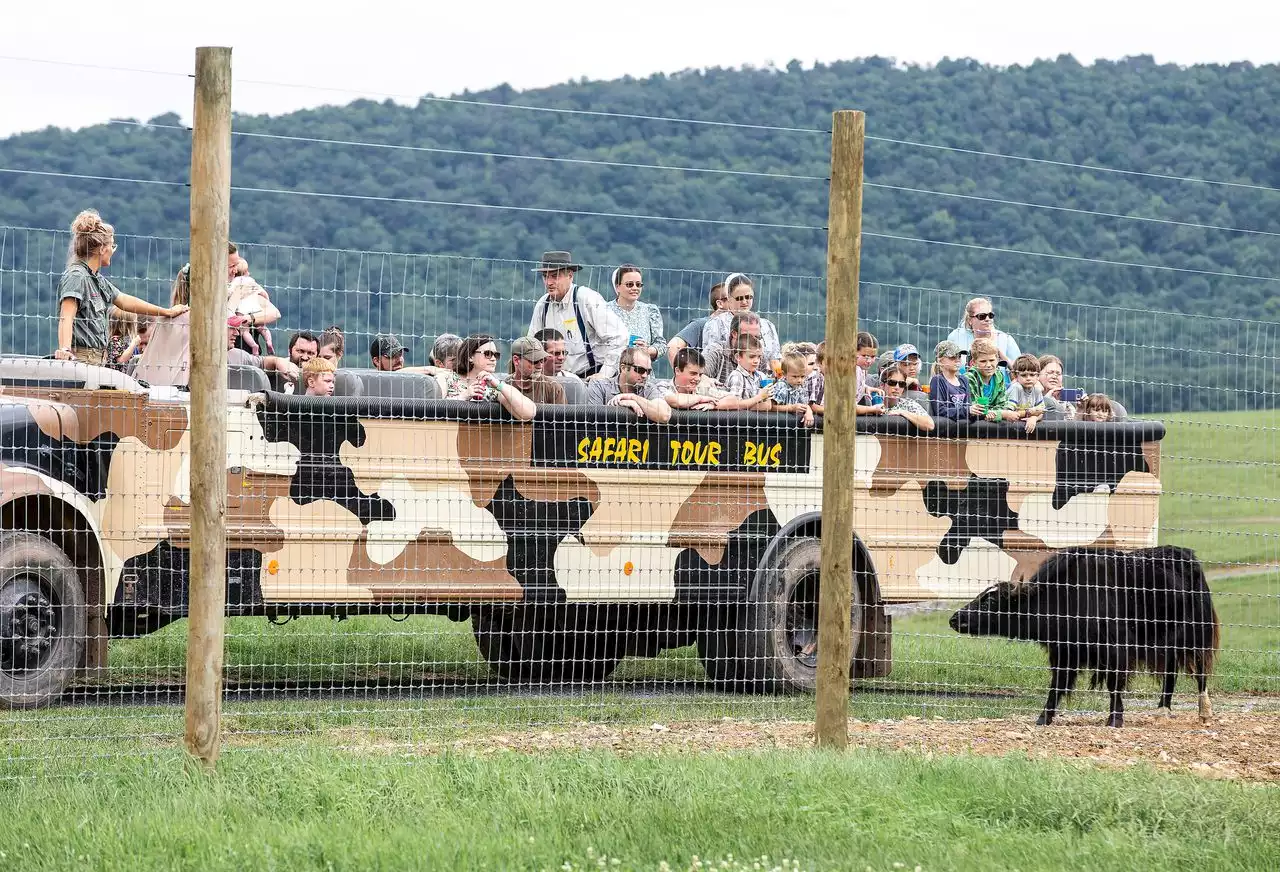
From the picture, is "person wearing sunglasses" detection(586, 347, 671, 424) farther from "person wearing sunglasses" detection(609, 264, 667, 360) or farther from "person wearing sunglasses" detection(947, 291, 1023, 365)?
"person wearing sunglasses" detection(947, 291, 1023, 365)

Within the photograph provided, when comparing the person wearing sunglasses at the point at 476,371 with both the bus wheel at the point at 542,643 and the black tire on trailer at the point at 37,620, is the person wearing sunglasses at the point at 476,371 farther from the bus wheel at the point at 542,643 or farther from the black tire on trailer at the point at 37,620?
the black tire on trailer at the point at 37,620

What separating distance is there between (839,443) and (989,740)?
212 cm

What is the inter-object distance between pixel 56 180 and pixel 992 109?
28249 mm

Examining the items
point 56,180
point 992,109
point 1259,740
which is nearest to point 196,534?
point 1259,740

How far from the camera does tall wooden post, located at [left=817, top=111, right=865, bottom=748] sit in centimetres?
794

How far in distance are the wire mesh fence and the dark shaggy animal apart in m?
0.13

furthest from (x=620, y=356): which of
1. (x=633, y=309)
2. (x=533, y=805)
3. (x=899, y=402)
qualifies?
(x=533, y=805)

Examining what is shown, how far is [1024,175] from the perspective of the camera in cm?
4031

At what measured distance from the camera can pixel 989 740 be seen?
9.06 m

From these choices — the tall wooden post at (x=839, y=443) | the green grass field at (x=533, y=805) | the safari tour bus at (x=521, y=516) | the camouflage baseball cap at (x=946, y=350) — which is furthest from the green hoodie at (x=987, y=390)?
the green grass field at (x=533, y=805)

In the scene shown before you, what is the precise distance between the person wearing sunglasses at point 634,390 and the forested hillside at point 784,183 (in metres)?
0.87

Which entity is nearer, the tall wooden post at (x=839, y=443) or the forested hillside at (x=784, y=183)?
the tall wooden post at (x=839, y=443)

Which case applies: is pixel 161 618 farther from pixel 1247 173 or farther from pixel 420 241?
pixel 1247 173

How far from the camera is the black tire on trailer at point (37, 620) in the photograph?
890 cm
